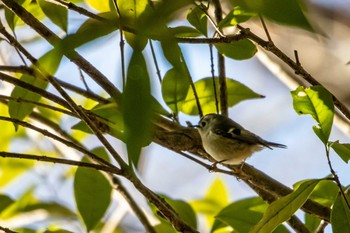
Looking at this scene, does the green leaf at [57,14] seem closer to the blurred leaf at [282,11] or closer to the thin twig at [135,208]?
A: the thin twig at [135,208]

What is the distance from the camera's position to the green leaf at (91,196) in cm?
111

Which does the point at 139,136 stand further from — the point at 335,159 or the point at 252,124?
the point at 252,124

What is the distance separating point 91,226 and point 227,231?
10.3 inches

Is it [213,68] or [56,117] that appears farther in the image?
[56,117]

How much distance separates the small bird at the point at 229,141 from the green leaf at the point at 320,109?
0.58 metres

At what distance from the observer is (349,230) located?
79cm

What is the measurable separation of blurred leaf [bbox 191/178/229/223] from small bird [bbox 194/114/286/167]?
12cm

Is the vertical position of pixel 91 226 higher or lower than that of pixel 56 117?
lower

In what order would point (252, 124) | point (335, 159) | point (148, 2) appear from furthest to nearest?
1. point (252, 124)
2. point (335, 159)
3. point (148, 2)

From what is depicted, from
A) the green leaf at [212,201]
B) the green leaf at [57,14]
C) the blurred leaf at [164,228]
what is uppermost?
the green leaf at [57,14]

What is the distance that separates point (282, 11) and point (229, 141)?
4.18 ft

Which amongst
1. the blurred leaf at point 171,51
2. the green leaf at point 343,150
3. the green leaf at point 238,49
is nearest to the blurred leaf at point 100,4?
the green leaf at point 238,49

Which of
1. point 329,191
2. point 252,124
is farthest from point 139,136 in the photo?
point 252,124

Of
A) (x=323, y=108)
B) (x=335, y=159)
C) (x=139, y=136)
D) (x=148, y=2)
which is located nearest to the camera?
(x=139, y=136)
